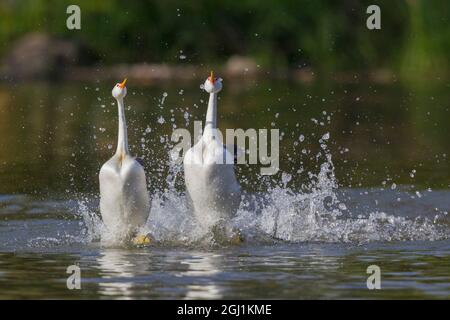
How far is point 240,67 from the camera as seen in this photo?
123 feet

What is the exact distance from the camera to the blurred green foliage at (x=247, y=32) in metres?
35.8

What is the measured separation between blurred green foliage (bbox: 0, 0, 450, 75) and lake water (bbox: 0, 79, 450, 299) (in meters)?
9.25

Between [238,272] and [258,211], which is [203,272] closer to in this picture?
[238,272]

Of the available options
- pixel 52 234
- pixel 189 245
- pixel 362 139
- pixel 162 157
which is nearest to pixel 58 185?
pixel 162 157

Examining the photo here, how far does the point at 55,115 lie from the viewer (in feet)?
86.0

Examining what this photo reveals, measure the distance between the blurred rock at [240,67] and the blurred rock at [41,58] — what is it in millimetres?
4297

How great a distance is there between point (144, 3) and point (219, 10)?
2309 millimetres

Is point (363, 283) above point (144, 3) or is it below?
below

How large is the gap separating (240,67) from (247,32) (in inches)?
60.9

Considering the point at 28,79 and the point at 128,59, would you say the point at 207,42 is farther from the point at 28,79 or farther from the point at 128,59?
the point at 28,79

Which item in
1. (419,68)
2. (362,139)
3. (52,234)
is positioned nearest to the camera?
(52,234)

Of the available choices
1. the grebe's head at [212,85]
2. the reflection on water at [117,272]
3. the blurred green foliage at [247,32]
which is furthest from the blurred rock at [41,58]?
the reflection on water at [117,272]

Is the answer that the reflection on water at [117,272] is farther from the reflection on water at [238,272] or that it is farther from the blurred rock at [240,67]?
the blurred rock at [240,67]

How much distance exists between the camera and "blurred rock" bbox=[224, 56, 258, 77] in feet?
122
